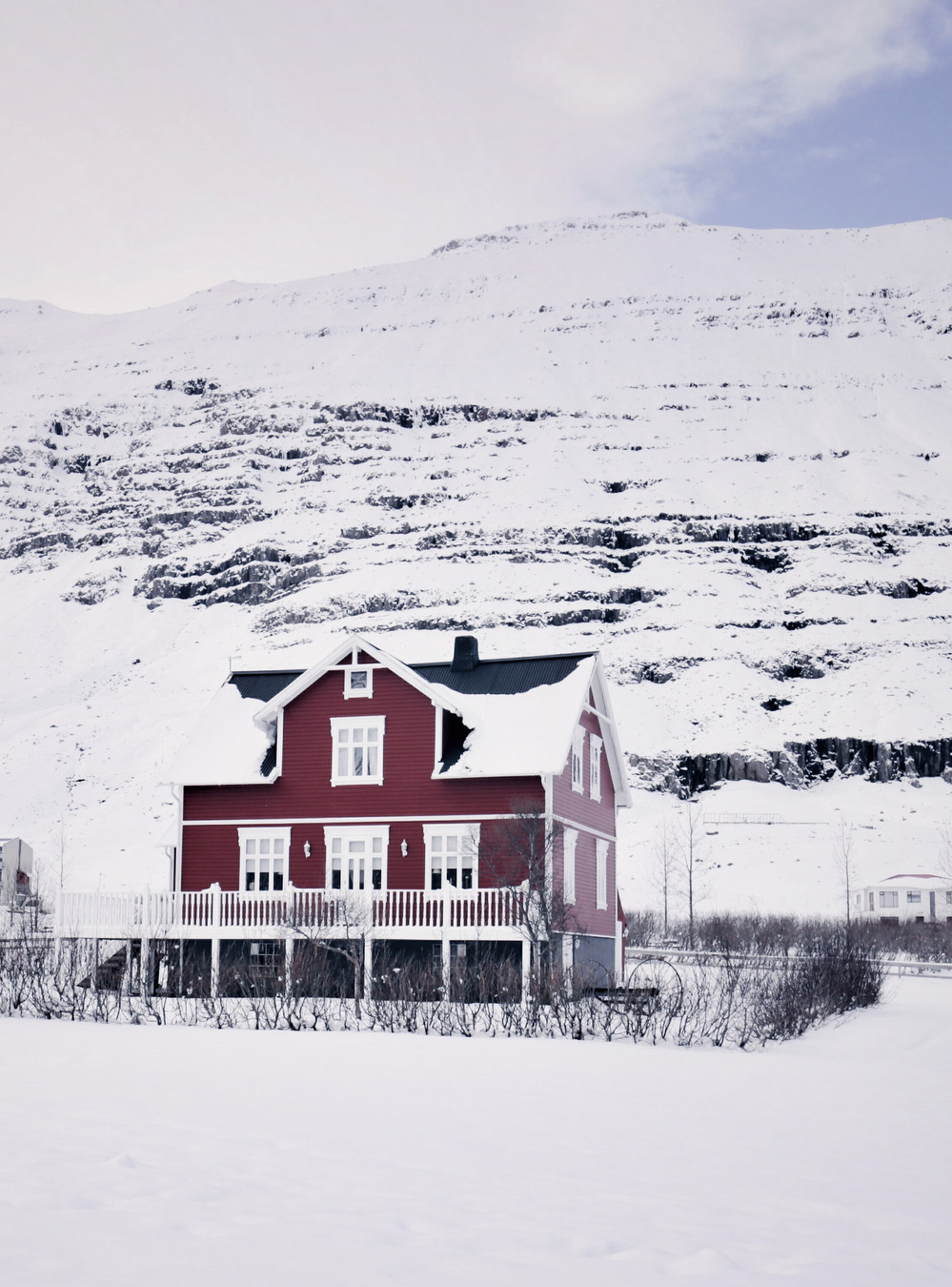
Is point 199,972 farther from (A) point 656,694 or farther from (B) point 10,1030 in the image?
(A) point 656,694

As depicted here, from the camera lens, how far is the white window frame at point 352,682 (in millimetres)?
32594

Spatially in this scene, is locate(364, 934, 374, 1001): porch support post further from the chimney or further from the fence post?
the chimney

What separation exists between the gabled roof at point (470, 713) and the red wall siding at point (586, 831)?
3.61 ft

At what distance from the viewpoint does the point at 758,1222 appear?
782 centimetres

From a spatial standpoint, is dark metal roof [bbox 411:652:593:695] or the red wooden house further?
dark metal roof [bbox 411:652:593:695]

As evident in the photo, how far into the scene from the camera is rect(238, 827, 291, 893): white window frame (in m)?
32.7

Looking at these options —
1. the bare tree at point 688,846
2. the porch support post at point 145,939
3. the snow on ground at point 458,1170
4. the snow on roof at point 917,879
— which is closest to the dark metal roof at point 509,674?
the porch support post at point 145,939

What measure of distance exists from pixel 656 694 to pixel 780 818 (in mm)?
28171

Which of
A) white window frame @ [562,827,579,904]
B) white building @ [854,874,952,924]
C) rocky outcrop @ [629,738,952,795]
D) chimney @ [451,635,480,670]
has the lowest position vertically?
white building @ [854,874,952,924]

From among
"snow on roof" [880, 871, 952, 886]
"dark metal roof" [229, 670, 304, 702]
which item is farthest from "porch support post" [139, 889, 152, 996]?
"snow on roof" [880, 871, 952, 886]

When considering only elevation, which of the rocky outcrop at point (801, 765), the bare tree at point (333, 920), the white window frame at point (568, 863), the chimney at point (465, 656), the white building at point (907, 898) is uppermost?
the rocky outcrop at point (801, 765)

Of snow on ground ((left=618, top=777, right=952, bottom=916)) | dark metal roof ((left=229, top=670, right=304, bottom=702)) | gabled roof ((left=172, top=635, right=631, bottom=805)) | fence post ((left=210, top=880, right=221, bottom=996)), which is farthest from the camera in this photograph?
snow on ground ((left=618, top=777, right=952, bottom=916))

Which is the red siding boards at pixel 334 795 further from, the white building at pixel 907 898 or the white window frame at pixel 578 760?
the white building at pixel 907 898

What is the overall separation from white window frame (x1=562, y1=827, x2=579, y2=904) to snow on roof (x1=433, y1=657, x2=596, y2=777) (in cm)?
221
